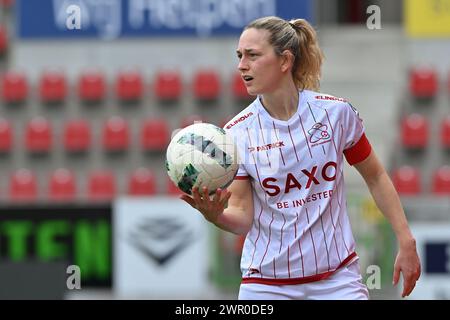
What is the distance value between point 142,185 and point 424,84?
3477 millimetres

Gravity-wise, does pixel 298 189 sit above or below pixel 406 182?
above

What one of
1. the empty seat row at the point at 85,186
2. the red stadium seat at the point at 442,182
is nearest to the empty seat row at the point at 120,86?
the empty seat row at the point at 85,186

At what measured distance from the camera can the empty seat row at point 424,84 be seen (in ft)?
46.0

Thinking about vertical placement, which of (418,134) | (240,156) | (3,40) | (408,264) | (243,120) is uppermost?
(3,40)

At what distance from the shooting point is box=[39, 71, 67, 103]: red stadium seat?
576 inches

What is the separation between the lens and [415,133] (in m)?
13.7

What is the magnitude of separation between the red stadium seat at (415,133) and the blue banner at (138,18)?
2.22 meters

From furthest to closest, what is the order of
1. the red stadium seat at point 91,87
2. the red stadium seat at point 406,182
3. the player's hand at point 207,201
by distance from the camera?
1. the red stadium seat at point 91,87
2. the red stadium seat at point 406,182
3. the player's hand at point 207,201

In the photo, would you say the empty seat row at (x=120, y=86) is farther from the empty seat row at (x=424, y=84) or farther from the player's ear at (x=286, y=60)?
the player's ear at (x=286, y=60)

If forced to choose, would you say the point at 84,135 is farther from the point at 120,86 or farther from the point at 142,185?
the point at 142,185

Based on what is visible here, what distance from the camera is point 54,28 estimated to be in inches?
598

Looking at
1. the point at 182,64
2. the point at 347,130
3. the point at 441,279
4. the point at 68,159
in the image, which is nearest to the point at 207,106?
the point at 182,64

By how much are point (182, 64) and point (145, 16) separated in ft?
2.48

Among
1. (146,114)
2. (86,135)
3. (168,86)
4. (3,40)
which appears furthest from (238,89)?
(3,40)
